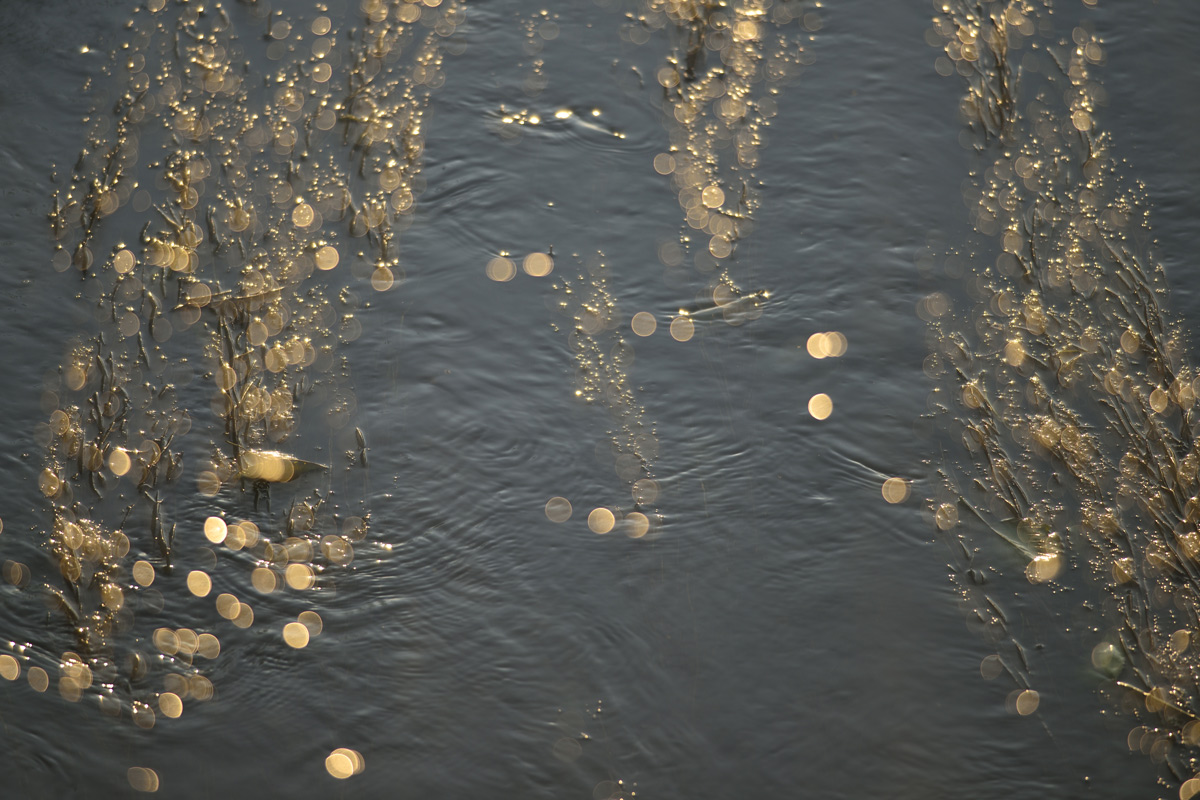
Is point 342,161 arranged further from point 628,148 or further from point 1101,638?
point 1101,638

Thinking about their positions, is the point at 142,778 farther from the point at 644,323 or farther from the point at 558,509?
the point at 644,323

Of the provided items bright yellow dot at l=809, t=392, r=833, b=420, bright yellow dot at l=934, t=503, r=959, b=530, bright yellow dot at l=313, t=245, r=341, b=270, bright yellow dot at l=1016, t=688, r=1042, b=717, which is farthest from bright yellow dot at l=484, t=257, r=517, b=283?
bright yellow dot at l=1016, t=688, r=1042, b=717

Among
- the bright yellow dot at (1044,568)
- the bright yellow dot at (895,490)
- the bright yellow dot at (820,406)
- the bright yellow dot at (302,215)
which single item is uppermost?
the bright yellow dot at (302,215)

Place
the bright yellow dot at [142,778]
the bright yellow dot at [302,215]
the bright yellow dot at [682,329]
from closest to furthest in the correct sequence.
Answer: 1. the bright yellow dot at [142,778]
2. the bright yellow dot at [682,329]
3. the bright yellow dot at [302,215]

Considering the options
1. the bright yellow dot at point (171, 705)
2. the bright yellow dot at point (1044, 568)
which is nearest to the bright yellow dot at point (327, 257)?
the bright yellow dot at point (171, 705)

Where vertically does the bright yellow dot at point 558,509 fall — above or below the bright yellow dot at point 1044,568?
below

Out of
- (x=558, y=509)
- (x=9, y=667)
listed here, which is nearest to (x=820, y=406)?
(x=558, y=509)

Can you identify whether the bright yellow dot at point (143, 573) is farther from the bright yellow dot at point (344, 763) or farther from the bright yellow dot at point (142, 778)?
the bright yellow dot at point (344, 763)
